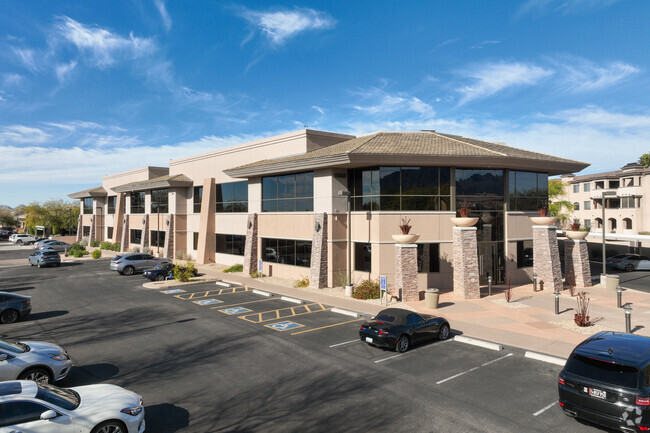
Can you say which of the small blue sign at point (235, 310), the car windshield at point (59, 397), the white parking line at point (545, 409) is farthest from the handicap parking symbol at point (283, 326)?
the white parking line at point (545, 409)

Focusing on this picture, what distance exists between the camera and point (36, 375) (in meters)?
9.77

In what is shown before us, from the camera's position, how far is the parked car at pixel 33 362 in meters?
9.31

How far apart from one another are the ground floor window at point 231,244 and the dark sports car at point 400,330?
839 inches

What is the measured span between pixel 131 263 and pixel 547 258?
102 feet

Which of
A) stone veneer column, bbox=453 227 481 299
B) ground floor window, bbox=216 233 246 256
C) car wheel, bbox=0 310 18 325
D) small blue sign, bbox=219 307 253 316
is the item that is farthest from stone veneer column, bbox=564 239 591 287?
car wheel, bbox=0 310 18 325

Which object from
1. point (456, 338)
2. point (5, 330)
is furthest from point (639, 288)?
point (5, 330)

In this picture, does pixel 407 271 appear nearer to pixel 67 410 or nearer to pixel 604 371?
pixel 604 371

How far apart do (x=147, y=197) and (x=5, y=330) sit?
31906mm

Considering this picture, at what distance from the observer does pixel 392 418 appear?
28.6 ft

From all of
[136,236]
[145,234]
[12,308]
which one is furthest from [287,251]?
[136,236]

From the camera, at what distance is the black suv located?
7426 mm

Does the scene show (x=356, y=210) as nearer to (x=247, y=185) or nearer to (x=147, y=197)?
(x=247, y=185)

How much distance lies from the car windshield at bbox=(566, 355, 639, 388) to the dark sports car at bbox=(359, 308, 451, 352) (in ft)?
18.0

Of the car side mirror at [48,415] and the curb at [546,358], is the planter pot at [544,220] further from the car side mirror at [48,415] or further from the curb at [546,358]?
the car side mirror at [48,415]
